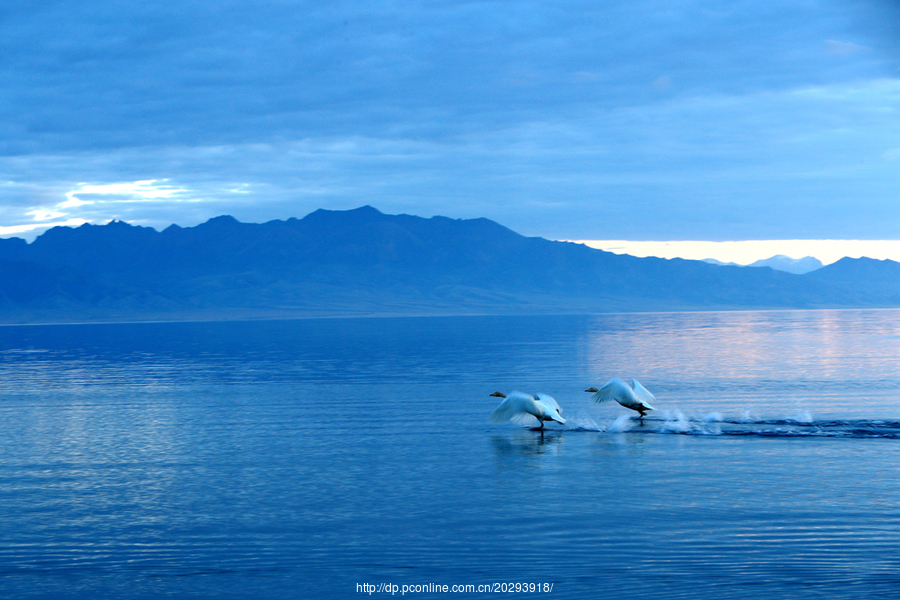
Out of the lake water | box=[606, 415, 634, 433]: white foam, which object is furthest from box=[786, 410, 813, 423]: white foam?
box=[606, 415, 634, 433]: white foam

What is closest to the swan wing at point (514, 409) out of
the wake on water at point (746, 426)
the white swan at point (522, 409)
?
the white swan at point (522, 409)

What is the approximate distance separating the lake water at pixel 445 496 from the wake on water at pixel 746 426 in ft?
0.41

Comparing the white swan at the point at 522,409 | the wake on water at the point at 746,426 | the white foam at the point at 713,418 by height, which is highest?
the white swan at the point at 522,409

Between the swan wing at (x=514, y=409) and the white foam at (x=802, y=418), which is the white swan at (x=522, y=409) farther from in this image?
the white foam at (x=802, y=418)

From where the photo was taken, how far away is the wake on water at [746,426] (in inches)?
930

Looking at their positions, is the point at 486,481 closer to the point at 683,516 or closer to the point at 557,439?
the point at 683,516

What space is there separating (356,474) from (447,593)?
23.9 feet

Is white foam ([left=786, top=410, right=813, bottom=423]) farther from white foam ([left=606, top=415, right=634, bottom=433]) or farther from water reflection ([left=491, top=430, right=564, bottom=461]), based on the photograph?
water reflection ([left=491, top=430, right=564, bottom=461])

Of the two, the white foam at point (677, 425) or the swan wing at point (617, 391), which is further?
the swan wing at point (617, 391)

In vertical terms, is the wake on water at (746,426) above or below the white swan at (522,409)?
below

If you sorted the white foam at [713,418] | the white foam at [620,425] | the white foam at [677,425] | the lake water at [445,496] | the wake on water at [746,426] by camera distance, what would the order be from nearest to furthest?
1. the lake water at [445,496]
2. the wake on water at [746,426]
3. the white foam at [677,425]
4. the white foam at [620,425]
5. the white foam at [713,418]

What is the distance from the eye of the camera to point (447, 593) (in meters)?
12.2

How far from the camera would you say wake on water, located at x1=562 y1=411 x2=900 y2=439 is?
77.5ft

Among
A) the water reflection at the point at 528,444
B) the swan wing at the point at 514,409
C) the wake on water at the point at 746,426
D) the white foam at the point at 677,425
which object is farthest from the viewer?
the white foam at the point at 677,425
